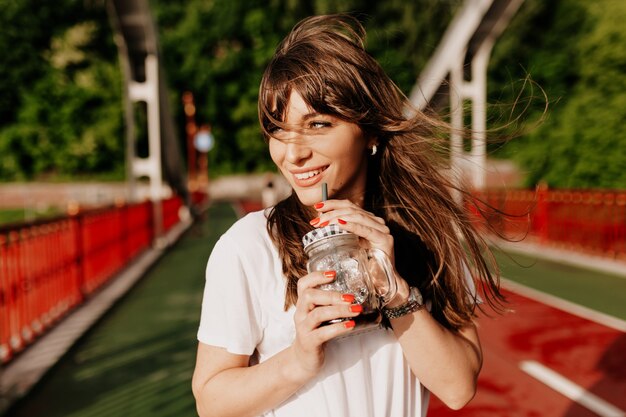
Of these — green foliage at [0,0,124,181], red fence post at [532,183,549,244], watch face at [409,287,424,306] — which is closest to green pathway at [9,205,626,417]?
watch face at [409,287,424,306]

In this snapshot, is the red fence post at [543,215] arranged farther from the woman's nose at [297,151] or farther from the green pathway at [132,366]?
the woman's nose at [297,151]

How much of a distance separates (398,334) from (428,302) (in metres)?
0.19

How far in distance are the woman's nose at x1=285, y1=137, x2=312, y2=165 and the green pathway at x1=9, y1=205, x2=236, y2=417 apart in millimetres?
3201

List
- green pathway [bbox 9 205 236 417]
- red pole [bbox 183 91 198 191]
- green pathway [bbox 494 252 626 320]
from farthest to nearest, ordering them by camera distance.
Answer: red pole [bbox 183 91 198 191] → green pathway [bbox 494 252 626 320] → green pathway [bbox 9 205 236 417]

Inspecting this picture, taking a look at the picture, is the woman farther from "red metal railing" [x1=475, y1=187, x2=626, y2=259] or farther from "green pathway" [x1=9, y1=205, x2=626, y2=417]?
"red metal railing" [x1=475, y1=187, x2=626, y2=259]

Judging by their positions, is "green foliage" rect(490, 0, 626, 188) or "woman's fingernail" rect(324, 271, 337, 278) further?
"green foliage" rect(490, 0, 626, 188)

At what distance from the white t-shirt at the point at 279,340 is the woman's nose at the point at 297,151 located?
177 mm

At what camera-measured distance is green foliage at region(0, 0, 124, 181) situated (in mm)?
39000

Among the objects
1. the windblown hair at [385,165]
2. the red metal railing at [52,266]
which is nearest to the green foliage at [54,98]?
the red metal railing at [52,266]

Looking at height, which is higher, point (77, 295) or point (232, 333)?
point (232, 333)

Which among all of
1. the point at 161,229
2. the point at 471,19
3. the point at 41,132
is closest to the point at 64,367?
the point at 161,229

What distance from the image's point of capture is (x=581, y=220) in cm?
1105

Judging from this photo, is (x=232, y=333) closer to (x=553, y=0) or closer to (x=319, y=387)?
(x=319, y=387)

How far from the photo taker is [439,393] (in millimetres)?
1368
